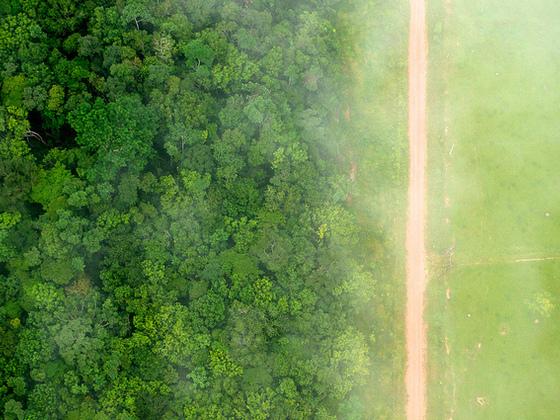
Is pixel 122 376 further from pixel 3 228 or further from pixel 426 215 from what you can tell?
pixel 426 215

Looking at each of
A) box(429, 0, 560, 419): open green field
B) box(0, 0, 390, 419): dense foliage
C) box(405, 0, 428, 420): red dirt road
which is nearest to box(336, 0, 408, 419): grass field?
box(405, 0, 428, 420): red dirt road

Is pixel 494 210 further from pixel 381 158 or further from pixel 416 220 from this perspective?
pixel 381 158

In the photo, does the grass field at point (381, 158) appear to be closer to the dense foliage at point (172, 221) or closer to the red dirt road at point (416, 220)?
the red dirt road at point (416, 220)

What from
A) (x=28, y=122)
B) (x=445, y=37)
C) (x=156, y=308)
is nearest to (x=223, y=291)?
(x=156, y=308)

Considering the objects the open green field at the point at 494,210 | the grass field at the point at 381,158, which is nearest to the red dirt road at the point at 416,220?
the grass field at the point at 381,158

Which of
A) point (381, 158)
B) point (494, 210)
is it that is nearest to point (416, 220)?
point (381, 158)

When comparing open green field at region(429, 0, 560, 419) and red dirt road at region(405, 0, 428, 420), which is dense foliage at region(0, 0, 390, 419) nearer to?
red dirt road at region(405, 0, 428, 420)
